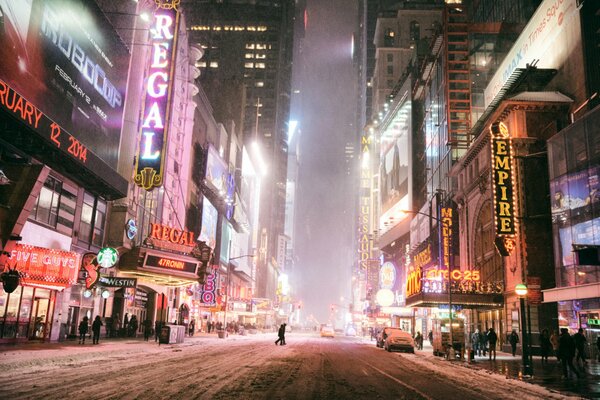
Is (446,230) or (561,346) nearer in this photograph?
(561,346)

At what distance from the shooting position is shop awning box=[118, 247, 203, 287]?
41344mm

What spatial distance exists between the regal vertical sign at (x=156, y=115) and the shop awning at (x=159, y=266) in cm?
584

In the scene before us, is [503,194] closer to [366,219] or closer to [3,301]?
[3,301]

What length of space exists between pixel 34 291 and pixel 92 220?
321 inches

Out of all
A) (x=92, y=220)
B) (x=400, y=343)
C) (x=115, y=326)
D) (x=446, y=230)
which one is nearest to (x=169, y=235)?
(x=115, y=326)

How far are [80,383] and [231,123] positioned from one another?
268ft

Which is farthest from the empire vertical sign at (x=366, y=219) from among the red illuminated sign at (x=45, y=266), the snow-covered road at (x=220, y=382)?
the snow-covered road at (x=220, y=382)

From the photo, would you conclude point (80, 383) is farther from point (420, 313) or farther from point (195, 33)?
point (195, 33)

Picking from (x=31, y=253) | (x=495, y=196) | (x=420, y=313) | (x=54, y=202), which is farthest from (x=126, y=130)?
(x=420, y=313)

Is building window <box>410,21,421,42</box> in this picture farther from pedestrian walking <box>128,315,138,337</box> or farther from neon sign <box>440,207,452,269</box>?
pedestrian walking <box>128,315,138,337</box>

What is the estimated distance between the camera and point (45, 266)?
88.9ft

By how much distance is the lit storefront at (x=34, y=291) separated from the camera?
85.3 ft

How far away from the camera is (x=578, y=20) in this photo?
36.7m

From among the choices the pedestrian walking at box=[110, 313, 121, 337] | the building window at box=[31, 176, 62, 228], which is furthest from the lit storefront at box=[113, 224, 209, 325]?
the building window at box=[31, 176, 62, 228]
